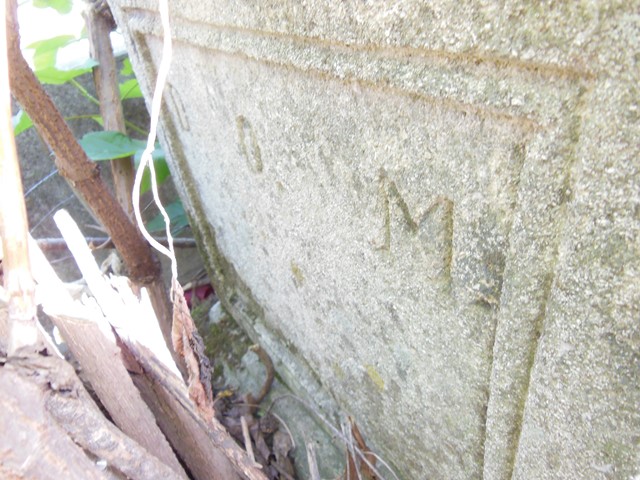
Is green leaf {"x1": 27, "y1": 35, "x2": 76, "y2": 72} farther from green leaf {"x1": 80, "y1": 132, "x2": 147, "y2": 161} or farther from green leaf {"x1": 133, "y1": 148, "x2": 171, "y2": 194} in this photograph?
green leaf {"x1": 133, "y1": 148, "x2": 171, "y2": 194}

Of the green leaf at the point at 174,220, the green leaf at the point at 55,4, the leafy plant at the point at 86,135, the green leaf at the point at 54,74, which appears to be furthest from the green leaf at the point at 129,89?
the green leaf at the point at 174,220

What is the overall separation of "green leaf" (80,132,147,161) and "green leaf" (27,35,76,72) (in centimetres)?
27

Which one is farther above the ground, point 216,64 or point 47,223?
point 216,64

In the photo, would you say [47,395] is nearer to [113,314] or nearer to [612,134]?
[113,314]

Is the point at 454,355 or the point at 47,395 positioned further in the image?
the point at 454,355

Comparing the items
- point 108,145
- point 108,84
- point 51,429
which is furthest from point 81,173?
point 51,429

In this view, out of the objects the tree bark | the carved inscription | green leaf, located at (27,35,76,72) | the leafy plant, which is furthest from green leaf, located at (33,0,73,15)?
the carved inscription

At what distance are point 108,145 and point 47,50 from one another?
1.11ft

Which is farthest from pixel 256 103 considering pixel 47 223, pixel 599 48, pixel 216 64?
pixel 47 223

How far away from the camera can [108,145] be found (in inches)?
A: 61.3

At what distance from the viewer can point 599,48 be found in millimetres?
376

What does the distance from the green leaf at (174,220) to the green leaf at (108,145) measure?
298 mm

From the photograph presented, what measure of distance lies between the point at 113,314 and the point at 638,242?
682 millimetres

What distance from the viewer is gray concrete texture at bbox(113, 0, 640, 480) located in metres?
0.42
